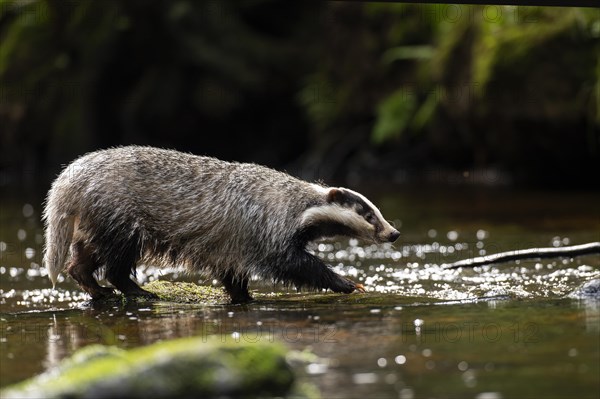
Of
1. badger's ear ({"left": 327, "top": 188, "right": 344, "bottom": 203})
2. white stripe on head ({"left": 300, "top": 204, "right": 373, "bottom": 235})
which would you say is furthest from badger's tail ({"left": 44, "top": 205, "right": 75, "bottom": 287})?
badger's ear ({"left": 327, "top": 188, "right": 344, "bottom": 203})

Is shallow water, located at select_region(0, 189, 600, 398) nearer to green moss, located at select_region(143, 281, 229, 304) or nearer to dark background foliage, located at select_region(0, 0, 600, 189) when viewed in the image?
green moss, located at select_region(143, 281, 229, 304)

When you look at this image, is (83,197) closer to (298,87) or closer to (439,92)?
(439,92)

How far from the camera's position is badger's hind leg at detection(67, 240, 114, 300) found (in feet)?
30.4

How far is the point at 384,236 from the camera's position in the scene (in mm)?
9164

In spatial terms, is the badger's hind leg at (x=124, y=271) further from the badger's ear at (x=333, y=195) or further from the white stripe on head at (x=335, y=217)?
the badger's ear at (x=333, y=195)

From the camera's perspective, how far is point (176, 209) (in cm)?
922

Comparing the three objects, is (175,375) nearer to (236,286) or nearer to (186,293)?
(236,286)

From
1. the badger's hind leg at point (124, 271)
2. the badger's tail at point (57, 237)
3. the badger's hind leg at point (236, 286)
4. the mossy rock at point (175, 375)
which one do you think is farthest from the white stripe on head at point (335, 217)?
the mossy rock at point (175, 375)

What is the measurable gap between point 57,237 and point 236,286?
5.24ft

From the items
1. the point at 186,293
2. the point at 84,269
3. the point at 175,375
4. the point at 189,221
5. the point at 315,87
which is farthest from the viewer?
the point at 315,87

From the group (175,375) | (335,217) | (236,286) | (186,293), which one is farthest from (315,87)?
(175,375)

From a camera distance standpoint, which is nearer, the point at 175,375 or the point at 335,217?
the point at 175,375

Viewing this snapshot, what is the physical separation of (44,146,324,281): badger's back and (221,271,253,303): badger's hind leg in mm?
81

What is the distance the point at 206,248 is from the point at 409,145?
50.8ft
